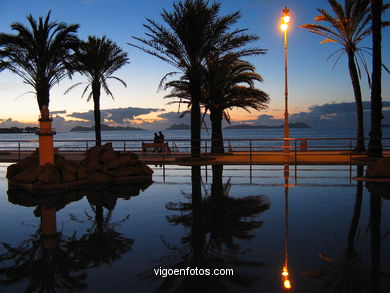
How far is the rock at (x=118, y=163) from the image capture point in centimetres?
1255

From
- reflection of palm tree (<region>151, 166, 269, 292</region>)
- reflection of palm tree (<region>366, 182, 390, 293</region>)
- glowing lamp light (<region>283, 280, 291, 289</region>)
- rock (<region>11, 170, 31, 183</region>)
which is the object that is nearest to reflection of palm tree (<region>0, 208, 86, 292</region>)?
reflection of palm tree (<region>151, 166, 269, 292</region>)

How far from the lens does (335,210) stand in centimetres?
767

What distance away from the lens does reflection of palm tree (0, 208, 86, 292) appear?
13.7ft

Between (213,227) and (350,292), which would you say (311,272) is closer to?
(350,292)

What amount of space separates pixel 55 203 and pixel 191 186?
4120 millimetres

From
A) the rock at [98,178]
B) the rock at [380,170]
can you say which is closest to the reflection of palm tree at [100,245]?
the rock at [98,178]

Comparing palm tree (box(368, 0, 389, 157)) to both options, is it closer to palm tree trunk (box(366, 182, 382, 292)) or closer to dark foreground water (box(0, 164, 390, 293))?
dark foreground water (box(0, 164, 390, 293))

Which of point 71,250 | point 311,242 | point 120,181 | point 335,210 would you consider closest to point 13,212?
point 71,250

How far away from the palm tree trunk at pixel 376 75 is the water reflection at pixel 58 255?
15.8 meters

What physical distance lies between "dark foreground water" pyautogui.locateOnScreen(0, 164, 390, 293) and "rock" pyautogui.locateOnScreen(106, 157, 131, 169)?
224 cm

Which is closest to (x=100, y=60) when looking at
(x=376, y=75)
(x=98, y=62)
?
(x=98, y=62)

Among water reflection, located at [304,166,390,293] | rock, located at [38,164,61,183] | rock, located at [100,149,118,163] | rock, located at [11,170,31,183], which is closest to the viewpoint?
water reflection, located at [304,166,390,293]

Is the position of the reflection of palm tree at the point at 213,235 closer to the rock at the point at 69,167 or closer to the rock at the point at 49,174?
the rock at the point at 69,167

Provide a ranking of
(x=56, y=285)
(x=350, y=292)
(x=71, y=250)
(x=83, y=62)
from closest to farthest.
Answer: (x=350, y=292), (x=56, y=285), (x=71, y=250), (x=83, y=62)
